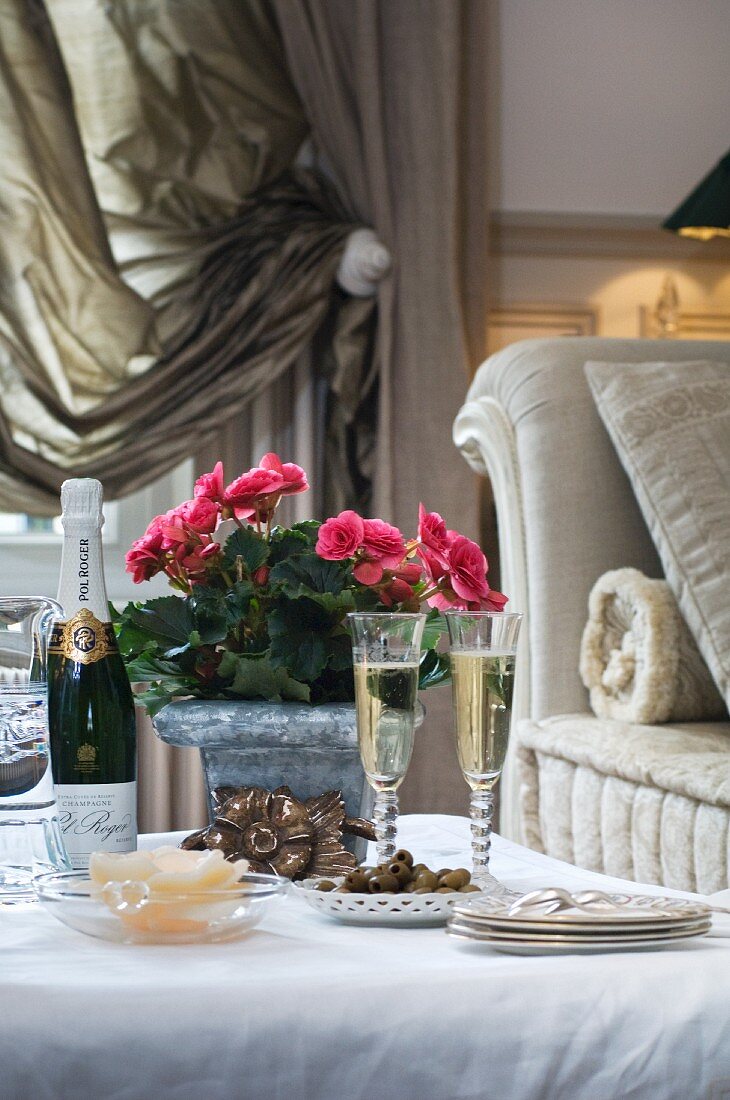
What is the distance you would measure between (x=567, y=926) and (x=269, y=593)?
454 millimetres

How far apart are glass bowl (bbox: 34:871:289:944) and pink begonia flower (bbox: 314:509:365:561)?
0.35m

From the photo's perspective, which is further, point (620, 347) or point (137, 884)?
point (620, 347)

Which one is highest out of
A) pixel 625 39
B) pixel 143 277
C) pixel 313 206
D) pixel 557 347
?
pixel 625 39

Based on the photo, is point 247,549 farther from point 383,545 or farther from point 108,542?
point 108,542

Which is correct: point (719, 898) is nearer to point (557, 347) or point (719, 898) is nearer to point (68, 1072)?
point (68, 1072)

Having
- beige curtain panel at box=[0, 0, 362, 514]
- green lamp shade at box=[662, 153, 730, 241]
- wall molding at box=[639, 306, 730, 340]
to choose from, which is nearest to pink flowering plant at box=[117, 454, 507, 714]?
beige curtain panel at box=[0, 0, 362, 514]

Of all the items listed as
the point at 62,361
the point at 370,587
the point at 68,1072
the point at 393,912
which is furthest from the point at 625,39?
the point at 68,1072

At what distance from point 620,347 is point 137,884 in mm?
1890

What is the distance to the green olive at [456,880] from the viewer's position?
872 millimetres

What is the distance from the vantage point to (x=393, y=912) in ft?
2.77

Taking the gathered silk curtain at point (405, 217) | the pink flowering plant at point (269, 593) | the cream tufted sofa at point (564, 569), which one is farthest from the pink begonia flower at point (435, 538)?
the gathered silk curtain at point (405, 217)

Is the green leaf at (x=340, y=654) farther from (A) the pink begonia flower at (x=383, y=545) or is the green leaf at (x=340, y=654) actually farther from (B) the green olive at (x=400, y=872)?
(B) the green olive at (x=400, y=872)

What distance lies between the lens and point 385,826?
0.99 m

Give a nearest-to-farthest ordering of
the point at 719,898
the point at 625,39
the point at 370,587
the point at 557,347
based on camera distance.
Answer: the point at 719,898 < the point at 370,587 < the point at 557,347 < the point at 625,39
